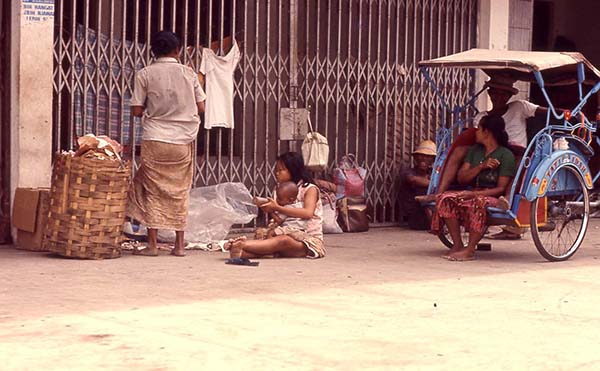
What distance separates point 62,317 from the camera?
6.06 metres

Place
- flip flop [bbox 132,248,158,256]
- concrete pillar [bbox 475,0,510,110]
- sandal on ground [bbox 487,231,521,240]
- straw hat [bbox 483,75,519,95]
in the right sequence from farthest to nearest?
1. concrete pillar [bbox 475,0,510,110]
2. sandal on ground [bbox 487,231,521,240]
3. straw hat [bbox 483,75,519,95]
4. flip flop [bbox 132,248,158,256]

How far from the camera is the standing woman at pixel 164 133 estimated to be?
910 cm

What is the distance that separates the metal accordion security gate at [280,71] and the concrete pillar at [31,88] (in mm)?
180

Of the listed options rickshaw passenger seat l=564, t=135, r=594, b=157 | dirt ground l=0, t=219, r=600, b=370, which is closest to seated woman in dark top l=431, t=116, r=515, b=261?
dirt ground l=0, t=219, r=600, b=370

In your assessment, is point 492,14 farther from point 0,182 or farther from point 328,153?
point 0,182

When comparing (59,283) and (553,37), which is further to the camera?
(553,37)

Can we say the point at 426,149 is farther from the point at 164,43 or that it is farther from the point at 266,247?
the point at 164,43

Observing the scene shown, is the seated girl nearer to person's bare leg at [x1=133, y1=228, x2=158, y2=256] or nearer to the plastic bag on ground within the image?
person's bare leg at [x1=133, y1=228, x2=158, y2=256]

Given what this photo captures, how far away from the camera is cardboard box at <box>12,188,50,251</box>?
360 inches

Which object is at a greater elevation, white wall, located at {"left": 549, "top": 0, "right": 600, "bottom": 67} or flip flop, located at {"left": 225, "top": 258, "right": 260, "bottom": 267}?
white wall, located at {"left": 549, "top": 0, "right": 600, "bottom": 67}

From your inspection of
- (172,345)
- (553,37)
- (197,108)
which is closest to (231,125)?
(197,108)

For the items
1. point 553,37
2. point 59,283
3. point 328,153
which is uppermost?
point 553,37

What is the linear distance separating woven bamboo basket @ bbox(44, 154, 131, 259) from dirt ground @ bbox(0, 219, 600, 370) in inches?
6.6

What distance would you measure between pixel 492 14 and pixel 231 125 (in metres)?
3.95
